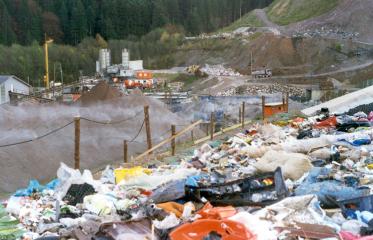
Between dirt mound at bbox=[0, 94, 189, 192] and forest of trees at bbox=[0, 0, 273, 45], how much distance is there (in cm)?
8322

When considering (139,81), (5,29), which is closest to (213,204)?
(139,81)

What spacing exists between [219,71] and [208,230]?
187 feet

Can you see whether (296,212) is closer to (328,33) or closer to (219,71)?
(219,71)

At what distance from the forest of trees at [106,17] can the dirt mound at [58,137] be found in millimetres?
83222

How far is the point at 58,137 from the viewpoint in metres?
12.7

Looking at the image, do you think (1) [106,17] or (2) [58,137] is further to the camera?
(1) [106,17]

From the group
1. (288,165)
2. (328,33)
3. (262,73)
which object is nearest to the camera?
(288,165)

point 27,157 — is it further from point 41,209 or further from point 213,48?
point 213,48

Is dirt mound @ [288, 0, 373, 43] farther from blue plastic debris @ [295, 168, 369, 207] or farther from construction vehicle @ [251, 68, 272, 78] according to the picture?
blue plastic debris @ [295, 168, 369, 207]

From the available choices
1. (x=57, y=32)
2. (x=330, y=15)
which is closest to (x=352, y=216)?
(x=330, y=15)

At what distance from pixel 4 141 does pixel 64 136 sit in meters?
1.63

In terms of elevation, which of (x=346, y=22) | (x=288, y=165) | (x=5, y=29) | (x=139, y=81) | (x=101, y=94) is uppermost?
(x=5, y=29)

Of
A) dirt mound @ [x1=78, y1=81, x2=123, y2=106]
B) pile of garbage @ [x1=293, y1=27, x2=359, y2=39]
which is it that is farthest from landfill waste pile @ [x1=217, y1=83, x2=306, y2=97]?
dirt mound @ [x1=78, y1=81, x2=123, y2=106]

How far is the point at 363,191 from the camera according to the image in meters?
5.90
